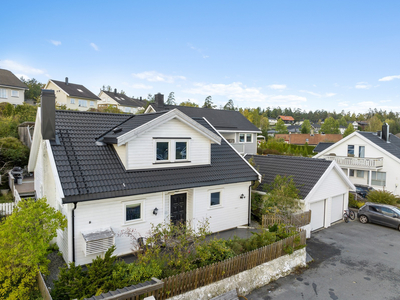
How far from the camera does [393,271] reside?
11.0 meters

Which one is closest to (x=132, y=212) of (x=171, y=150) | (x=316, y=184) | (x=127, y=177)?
(x=127, y=177)

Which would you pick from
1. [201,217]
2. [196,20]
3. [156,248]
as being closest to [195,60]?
[196,20]

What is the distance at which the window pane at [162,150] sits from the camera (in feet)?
38.7

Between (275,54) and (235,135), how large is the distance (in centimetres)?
1327

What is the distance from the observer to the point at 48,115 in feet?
34.8

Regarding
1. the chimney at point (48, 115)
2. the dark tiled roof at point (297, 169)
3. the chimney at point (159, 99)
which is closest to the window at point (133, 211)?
the chimney at point (48, 115)

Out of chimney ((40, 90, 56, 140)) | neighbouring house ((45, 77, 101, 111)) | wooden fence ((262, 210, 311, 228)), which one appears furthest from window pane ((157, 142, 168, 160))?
neighbouring house ((45, 77, 101, 111))

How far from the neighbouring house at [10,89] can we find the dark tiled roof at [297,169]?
41452mm

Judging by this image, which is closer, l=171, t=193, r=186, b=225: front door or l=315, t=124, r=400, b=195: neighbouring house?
l=171, t=193, r=186, b=225: front door

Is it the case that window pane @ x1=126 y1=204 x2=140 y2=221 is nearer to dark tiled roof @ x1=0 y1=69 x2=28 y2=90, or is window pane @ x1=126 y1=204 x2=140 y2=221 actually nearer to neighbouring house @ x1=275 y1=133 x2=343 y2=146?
dark tiled roof @ x1=0 y1=69 x2=28 y2=90

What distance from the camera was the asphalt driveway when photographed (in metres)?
9.18

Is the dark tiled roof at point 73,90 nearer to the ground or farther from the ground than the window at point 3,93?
farther from the ground

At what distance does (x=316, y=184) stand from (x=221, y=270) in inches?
368

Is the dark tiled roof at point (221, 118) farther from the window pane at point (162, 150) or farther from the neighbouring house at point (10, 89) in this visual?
the neighbouring house at point (10, 89)
